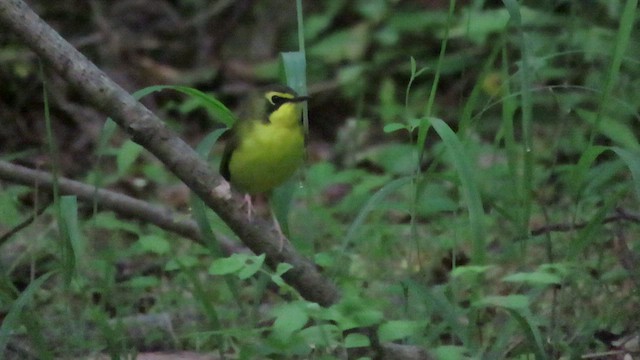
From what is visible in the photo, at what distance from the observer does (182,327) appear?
13.8ft

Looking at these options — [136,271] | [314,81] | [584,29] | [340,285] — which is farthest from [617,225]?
[314,81]

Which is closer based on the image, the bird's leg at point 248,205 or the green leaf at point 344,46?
the bird's leg at point 248,205

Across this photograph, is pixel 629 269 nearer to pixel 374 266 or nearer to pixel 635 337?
pixel 635 337

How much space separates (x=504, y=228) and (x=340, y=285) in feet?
5.26

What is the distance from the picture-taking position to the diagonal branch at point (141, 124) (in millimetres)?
3049

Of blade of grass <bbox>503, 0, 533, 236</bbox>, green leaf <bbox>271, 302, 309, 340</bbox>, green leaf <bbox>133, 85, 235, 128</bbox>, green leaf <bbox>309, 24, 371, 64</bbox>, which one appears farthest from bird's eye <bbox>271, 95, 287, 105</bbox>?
green leaf <bbox>309, 24, 371, 64</bbox>

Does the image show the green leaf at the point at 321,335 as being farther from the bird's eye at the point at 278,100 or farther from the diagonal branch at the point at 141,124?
the bird's eye at the point at 278,100

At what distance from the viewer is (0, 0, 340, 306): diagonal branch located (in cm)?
305

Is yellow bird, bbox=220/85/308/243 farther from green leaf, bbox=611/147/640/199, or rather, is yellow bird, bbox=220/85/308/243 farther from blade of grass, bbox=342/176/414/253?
green leaf, bbox=611/147/640/199

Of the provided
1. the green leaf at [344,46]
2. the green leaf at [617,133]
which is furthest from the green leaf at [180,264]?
the green leaf at [344,46]

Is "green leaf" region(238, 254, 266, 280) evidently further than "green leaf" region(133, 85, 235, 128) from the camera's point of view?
No

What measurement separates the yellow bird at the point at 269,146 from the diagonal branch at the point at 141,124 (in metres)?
0.71

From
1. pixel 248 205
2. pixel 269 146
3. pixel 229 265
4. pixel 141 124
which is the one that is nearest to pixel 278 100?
pixel 269 146

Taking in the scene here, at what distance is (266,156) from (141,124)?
3.03 feet
